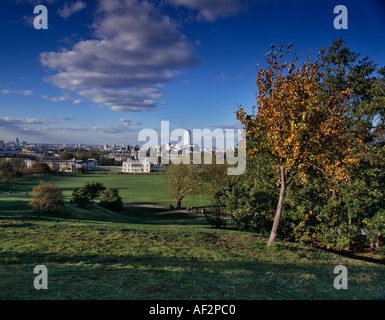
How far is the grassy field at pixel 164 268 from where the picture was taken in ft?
19.3

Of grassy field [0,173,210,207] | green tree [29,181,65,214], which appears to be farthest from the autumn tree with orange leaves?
grassy field [0,173,210,207]

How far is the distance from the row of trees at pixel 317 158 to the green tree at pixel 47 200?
1601 cm

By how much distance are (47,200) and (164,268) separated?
71.2 ft

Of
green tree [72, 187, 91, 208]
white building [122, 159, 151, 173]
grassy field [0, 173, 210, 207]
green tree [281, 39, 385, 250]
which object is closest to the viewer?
green tree [281, 39, 385, 250]

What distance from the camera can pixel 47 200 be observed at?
25.1m

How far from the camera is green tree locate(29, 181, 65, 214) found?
25.0 meters

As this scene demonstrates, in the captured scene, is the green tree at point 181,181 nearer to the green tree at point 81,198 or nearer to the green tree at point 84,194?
the green tree at point 84,194

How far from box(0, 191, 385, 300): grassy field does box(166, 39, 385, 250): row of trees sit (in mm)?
2955

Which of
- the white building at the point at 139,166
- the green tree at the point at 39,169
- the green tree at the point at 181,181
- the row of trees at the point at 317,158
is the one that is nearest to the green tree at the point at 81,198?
the green tree at the point at 181,181

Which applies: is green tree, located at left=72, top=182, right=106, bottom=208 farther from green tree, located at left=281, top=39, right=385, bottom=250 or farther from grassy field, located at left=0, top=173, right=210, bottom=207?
green tree, located at left=281, top=39, right=385, bottom=250

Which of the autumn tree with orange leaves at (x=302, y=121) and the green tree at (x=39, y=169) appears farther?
the green tree at (x=39, y=169)
